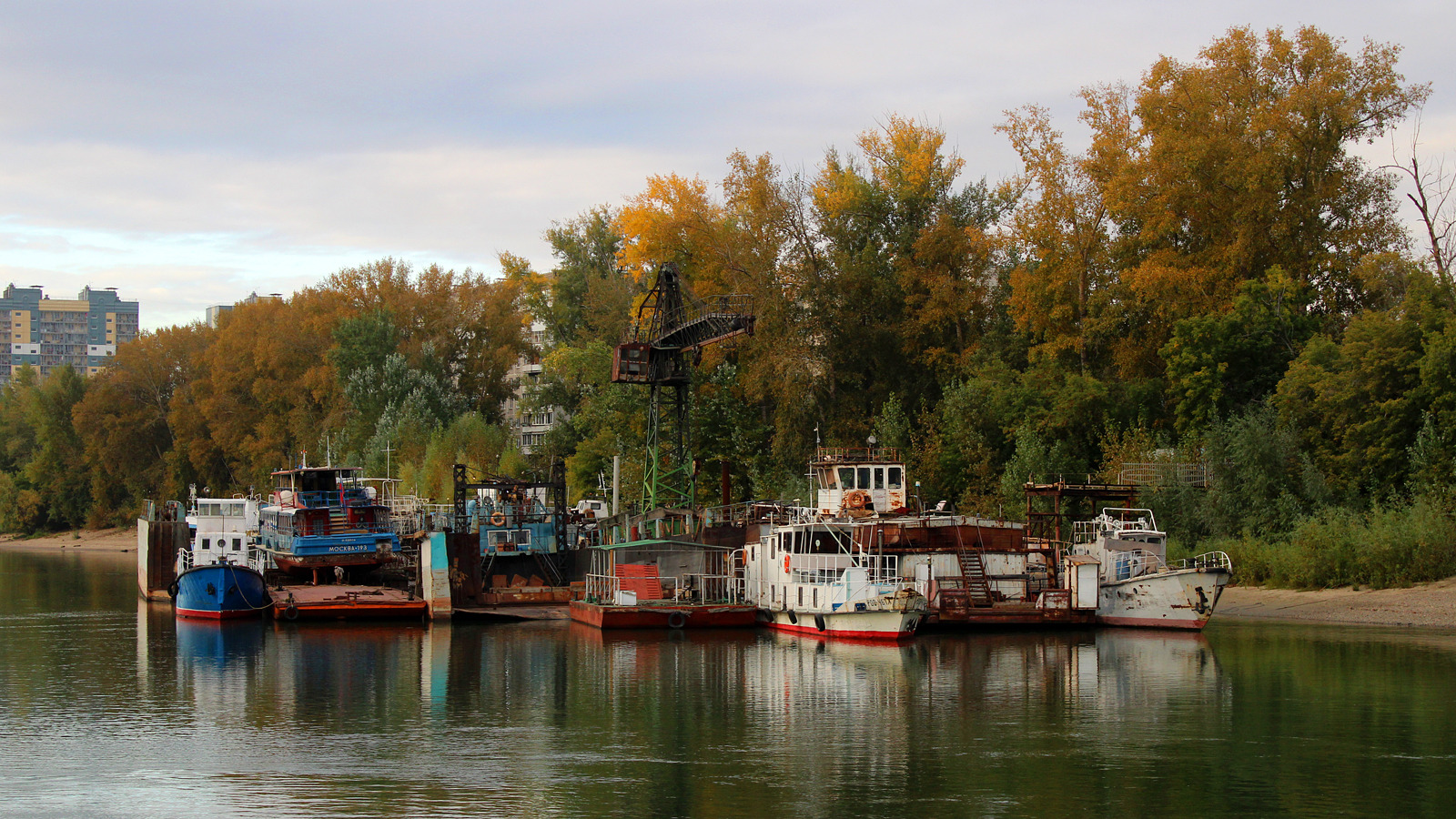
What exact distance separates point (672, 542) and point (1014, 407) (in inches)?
873

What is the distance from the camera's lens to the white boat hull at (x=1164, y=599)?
45188 millimetres

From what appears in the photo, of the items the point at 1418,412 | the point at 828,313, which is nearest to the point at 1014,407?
the point at 828,313

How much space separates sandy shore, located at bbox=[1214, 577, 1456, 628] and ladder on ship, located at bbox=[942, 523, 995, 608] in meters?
9.82

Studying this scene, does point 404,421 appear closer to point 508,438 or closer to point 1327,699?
point 508,438

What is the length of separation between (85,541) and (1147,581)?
111m

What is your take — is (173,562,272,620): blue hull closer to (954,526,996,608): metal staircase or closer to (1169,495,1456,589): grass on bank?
(954,526,996,608): metal staircase

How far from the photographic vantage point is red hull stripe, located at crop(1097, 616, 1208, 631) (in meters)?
45.5

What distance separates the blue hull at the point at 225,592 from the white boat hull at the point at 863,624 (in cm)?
2193

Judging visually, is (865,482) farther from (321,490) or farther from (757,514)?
(321,490)

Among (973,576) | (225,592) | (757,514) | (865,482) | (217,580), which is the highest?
(865,482)

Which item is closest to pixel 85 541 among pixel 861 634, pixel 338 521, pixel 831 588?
pixel 338 521

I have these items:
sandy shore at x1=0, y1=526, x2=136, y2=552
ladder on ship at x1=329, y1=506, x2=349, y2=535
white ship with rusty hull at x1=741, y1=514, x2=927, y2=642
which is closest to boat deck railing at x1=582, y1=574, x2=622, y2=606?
white ship with rusty hull at x1=741, y1=514, x2=927, y2=642

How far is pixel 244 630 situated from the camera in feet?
164

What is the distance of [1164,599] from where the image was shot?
151 ft
